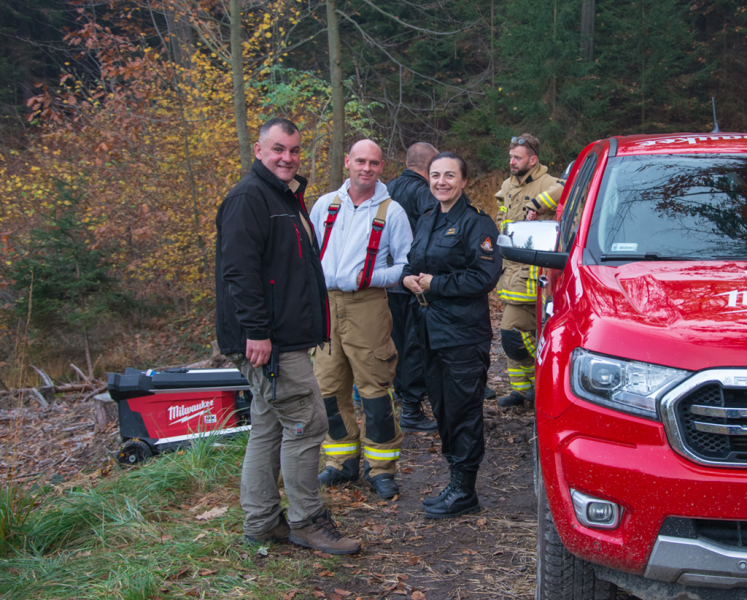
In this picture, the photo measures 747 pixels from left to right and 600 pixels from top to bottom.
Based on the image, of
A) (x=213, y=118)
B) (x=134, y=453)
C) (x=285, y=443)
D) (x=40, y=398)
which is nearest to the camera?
(x=285, y=443)

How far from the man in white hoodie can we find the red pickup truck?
1661 mm

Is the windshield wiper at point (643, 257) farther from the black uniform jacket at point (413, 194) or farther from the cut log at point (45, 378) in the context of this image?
the cut log at point (45, 378)

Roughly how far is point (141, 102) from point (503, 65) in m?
10.4

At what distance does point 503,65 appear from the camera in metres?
17.5

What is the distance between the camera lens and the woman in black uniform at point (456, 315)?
3.65 meters

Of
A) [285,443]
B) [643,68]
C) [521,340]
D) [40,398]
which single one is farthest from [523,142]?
[643,68]

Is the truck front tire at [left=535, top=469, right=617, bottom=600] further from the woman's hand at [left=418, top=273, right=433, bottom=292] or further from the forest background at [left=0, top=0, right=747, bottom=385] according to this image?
the forest background at [left=0, top=0, right=747, bottom=385]

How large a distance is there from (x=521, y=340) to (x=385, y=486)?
6.78ft

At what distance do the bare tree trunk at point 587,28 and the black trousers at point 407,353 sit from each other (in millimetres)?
14095

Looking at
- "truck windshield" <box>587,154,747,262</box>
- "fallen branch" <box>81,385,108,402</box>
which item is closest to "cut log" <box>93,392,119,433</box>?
"fallen branch" <box>81,385,108,402</box>

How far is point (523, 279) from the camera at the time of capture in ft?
18.3

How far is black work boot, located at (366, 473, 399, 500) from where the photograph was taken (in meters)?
4.20

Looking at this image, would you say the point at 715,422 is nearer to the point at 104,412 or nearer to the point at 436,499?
the point at 436,499

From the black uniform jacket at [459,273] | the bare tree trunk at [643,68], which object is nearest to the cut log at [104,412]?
the black uniform jacket at [459,273]
